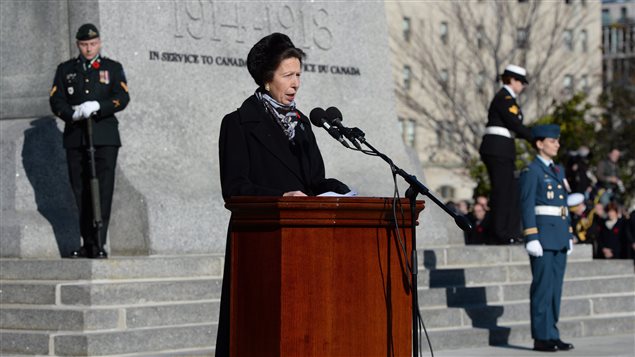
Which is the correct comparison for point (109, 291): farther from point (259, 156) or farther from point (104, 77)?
point (259, 156)

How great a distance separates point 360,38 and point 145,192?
378 centimetres

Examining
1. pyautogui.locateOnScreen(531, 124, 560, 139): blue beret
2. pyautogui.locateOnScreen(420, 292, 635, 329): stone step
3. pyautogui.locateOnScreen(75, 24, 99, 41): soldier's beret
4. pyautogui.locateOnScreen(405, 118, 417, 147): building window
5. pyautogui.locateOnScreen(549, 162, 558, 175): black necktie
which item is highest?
pyautogui.locateOnScreen(405, 118, 417, 147): building window

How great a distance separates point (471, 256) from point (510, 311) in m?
1.05

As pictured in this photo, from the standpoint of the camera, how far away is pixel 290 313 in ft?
21.1

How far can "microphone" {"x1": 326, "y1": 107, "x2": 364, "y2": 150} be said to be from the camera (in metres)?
7.02

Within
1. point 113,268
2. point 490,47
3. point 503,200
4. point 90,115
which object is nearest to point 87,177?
point 90,115

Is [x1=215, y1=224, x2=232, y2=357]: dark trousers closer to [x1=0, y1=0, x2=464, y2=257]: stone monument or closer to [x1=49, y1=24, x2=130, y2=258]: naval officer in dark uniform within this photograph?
[x1=49, y1=24, x2=130, y2=258]: naval officer in dark uniform

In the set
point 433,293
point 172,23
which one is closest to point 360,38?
point 172,23

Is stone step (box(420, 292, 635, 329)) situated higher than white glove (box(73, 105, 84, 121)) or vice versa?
white glove (box(73, 105, 84, 121))

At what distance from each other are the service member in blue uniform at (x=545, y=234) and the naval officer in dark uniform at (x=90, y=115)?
348cm

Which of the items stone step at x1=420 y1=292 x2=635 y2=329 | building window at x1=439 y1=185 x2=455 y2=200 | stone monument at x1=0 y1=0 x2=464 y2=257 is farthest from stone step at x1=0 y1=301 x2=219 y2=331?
building window at x1=439 y1=185 x2=455 y2=200

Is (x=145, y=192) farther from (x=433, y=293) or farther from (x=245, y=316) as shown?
(x=245, y=316)

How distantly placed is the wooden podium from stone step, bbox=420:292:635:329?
6.32 metres

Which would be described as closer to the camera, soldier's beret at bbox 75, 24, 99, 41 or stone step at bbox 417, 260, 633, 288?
soldier's beret at bbox 75, 24, 99, 41
